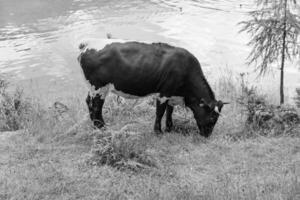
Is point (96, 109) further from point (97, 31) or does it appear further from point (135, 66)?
point (97, 31)

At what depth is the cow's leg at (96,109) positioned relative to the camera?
893cm

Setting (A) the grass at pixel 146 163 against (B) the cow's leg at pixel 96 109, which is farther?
(B) the cow's leg at pixel 96 109

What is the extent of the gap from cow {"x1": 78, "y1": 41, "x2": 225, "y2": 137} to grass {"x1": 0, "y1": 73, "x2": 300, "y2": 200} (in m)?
0.51

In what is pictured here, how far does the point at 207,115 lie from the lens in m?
8.94

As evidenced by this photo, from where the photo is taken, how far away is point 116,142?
23.0 ft

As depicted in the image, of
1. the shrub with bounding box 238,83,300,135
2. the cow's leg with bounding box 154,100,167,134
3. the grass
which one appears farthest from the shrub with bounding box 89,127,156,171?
the shrub with bounding box 238,83,300,135

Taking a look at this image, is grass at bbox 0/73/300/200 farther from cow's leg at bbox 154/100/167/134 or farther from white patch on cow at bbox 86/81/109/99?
white patch on cow at bbox 86/81/109/99

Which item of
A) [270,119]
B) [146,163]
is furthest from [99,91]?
[270,119]

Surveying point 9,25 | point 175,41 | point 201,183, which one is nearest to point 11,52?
point 9,25

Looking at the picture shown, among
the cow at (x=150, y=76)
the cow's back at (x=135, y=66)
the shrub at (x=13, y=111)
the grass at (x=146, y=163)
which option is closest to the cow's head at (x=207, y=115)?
the cow at (x=150, y=76)

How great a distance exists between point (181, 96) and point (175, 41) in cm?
975

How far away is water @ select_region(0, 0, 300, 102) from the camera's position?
16.2 metres

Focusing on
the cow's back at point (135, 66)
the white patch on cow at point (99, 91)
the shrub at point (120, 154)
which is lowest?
the shrub at point (120, 154)

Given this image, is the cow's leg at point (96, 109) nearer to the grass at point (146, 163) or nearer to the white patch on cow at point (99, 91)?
the white patch on cow at point (99, 91)
